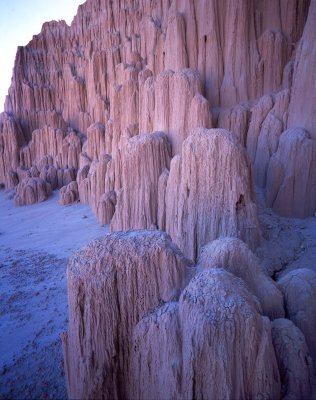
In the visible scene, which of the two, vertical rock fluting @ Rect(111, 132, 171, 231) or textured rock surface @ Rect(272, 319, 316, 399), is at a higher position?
vertical rock fluting @ Rect(111, 132, 171, 231)

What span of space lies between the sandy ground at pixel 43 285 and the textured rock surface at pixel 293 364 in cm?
312

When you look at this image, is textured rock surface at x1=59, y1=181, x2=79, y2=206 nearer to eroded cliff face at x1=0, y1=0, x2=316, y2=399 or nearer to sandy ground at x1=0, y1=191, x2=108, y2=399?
eroded cliff face at x1=0, y1=0, x2=316, y2=399

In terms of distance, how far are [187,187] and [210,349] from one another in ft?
14.4

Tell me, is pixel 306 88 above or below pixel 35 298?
above

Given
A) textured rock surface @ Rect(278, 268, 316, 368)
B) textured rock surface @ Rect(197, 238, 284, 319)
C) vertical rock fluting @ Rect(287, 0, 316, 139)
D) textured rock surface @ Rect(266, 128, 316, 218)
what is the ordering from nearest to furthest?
1. textured rock surface @ Rect(278, 268, 316, 368)
2. textured rock surface @ Rect(197, 238, 284, 319)
3. textured rock surface @ Rect(266, 128, 316, 218)
4. vertical rock fluting @ Rect(287, 0, 316, 139)

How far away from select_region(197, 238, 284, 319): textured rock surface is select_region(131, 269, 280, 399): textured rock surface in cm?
85

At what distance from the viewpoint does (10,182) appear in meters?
22.8

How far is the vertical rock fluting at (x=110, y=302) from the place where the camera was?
3416mm

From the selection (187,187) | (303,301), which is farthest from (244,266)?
(187,187)

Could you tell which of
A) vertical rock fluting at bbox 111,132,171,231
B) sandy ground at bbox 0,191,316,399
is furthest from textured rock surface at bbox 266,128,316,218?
vertical rock fluting at bbox 111,132,171,231

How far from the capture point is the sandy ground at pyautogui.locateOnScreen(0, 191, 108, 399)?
4.79 metres

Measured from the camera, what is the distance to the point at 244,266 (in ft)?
13.8

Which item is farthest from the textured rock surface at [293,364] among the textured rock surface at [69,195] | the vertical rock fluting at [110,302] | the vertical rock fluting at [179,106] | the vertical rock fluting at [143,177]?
the textured rock surface at [69,195]

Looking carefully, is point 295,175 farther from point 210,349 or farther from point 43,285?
point 43,285
